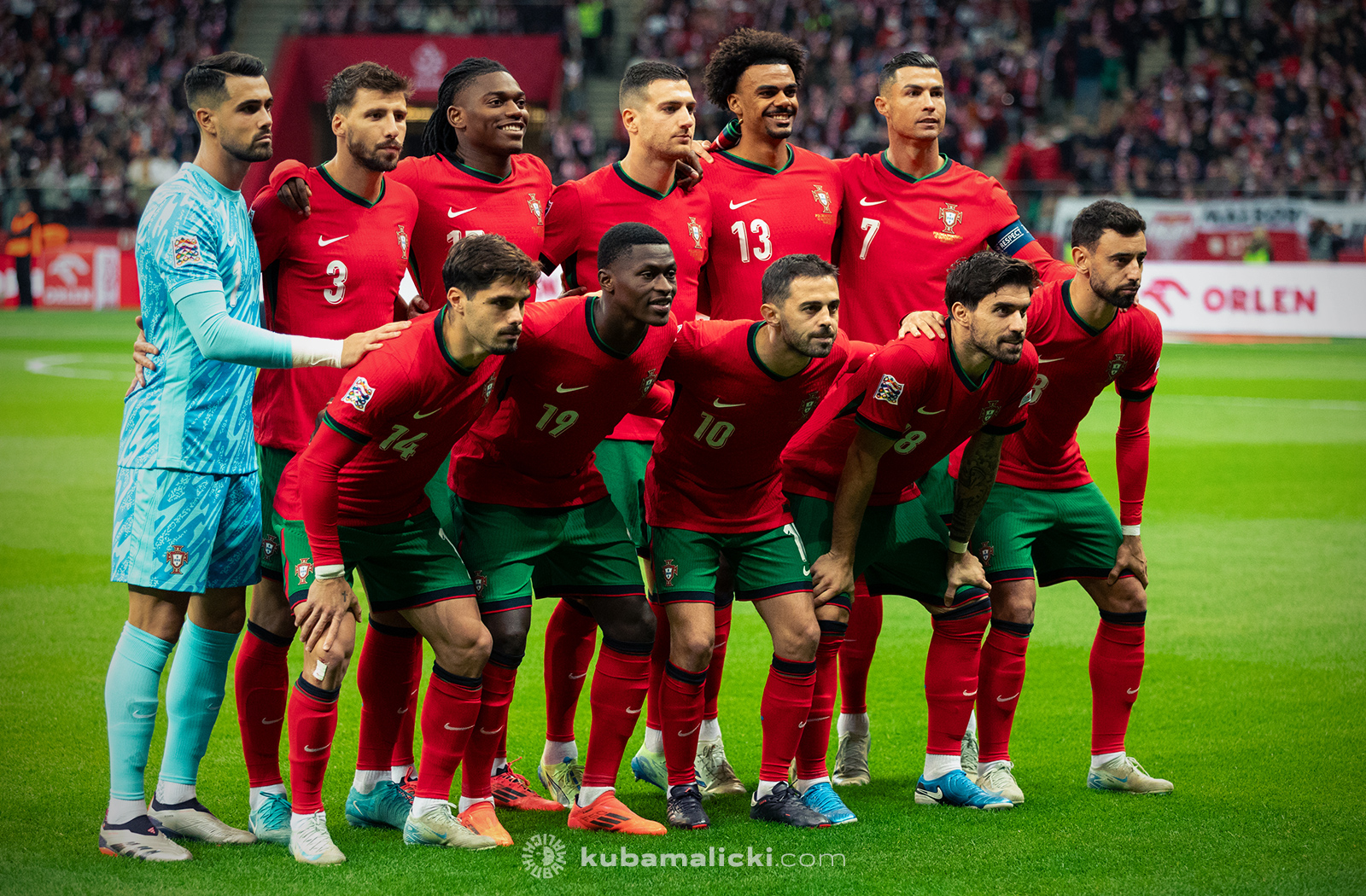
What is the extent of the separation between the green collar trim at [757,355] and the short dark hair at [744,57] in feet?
4.70

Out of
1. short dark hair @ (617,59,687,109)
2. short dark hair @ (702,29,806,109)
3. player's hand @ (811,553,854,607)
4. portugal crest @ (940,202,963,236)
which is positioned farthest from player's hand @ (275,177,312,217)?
portugal crest @ (940,202,963,236)

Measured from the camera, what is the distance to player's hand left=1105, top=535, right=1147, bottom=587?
5469mm

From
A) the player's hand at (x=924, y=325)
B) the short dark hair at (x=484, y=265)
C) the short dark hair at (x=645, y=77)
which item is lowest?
the player's hand at (x=924, y=325)

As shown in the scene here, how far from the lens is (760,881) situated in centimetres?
433

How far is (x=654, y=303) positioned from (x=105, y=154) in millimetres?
31732

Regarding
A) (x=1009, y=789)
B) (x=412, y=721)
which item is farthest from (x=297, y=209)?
(x=1009, y=789)

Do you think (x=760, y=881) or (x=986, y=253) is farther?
(x=986, y=253)

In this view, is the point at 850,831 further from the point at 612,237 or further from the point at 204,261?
the point at 204,261

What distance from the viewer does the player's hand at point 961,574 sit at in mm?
5168

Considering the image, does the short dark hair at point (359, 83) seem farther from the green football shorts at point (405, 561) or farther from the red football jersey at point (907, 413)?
the red football jersey at point (907, 413)

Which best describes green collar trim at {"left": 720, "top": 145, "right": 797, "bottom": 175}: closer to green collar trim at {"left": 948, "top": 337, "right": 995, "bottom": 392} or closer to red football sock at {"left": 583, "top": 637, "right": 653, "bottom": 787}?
green collar trim at {"left": 948, "top": 337, "right": 995, "bottom": 392}

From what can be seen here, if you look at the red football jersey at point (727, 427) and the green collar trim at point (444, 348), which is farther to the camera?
the red football jersey at point (727, 427)

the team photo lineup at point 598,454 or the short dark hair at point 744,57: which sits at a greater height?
the short dark hair at point 744,57

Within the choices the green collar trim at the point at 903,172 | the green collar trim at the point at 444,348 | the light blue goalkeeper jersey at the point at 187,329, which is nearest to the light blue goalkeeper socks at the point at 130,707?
the light blue goalkeeper jersey at the point at 187,329
